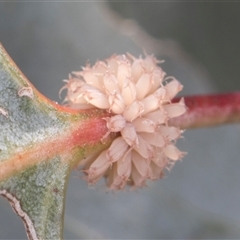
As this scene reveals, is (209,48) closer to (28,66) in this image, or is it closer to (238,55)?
(238,55)

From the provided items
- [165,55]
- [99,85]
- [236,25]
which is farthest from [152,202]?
[99,85]

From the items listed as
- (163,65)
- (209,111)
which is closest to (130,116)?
(209,111)

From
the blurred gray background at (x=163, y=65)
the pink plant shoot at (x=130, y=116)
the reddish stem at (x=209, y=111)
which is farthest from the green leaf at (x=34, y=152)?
the blurred gray background at (x=163, y=65)

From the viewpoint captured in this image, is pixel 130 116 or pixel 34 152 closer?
pixel 34 152

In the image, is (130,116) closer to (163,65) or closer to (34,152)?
(34,152)

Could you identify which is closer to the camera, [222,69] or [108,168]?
[108,168]

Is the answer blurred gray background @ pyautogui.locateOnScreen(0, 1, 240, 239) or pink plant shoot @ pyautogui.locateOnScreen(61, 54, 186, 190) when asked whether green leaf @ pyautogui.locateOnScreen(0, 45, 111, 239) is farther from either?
blurred gray background @ pyautogui.locateOnScreen(0, 1, 240, 239)

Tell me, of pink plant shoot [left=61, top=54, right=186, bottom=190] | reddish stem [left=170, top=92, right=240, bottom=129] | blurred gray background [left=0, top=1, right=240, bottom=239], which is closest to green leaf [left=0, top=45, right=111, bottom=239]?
pink plant shoot [left=61, top=54, right=186, bottom=190]
